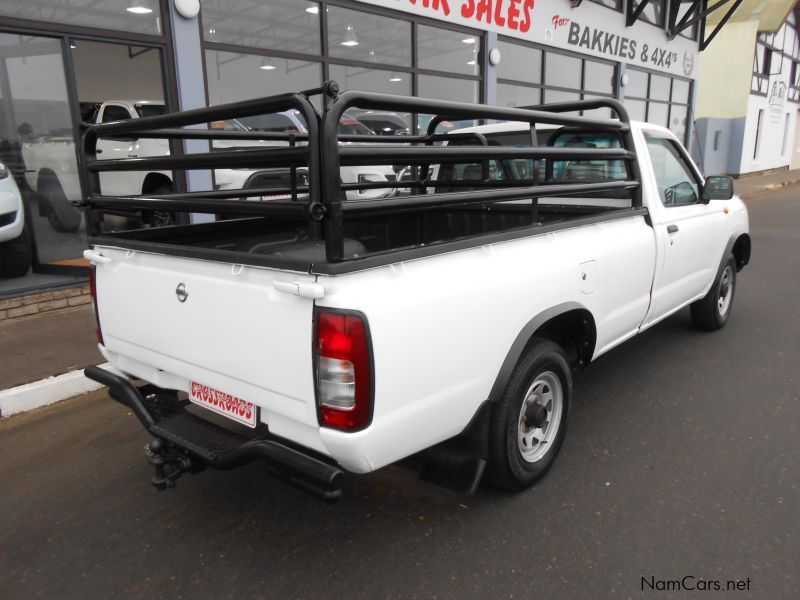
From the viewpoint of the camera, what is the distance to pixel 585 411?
388 cm

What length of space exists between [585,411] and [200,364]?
2518 mm

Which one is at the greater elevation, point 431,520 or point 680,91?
point 680,91

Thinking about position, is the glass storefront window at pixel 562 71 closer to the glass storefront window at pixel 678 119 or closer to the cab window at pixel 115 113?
the glass storefront window at pixel 678 119

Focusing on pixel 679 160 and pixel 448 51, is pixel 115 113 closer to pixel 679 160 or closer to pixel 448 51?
pixel 448 51

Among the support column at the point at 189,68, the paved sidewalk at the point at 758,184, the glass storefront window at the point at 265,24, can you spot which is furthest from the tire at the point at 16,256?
the paved sidewalk at the point at 758,184

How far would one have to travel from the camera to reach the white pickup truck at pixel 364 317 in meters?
2.02

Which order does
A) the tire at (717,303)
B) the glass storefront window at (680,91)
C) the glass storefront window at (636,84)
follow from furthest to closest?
the glass storefront window at (680,91) < the glass storefront window at (636,84) < the tire at (717,303)

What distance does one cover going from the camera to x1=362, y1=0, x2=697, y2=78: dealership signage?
10.1 m

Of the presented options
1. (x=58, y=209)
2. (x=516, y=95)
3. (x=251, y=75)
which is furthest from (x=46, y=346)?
(x=516, y=95)

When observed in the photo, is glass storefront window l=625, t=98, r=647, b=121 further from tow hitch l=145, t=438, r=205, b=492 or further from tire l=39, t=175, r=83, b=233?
tow hitch l=145, t=438, r=205, b=492

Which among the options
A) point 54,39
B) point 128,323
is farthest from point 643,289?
point 54,39

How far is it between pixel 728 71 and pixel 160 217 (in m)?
26.1

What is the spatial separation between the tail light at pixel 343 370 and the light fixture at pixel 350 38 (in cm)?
782

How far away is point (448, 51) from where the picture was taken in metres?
10.4
